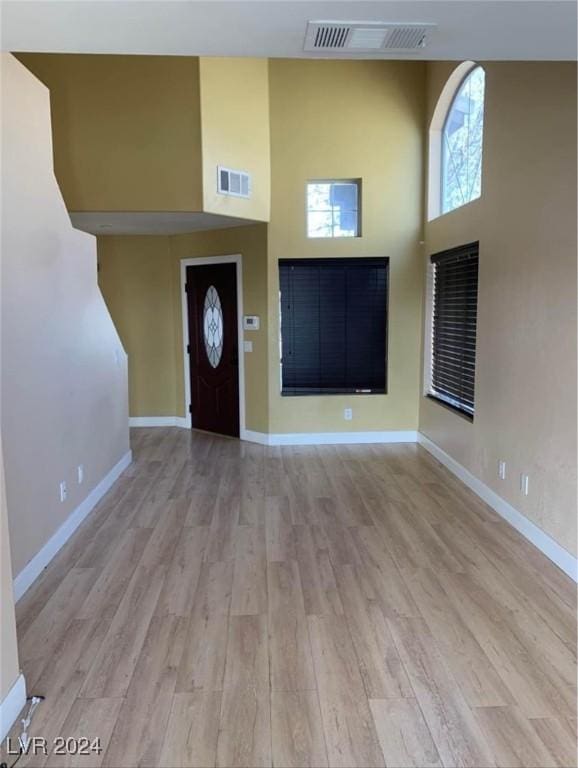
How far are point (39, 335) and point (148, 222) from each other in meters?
2.75

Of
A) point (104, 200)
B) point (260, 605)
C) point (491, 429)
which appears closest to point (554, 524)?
point (491, 429)

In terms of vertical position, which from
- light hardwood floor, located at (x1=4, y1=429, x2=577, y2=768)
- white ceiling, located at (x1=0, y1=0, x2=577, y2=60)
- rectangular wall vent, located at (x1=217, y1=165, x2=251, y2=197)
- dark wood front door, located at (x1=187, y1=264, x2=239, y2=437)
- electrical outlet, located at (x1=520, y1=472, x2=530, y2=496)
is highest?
rectangular wall vent, located at (x1=217, y1=165, x2=251, y2=197)

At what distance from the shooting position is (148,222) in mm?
5500

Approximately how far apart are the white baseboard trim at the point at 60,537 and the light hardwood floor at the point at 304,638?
0.06m

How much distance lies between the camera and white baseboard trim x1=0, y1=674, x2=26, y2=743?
1.86 metres

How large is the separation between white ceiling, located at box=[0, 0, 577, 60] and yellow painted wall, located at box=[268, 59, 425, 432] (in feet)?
11.5

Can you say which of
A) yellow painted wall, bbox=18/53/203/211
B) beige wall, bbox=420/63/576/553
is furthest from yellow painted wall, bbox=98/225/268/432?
beige wall, bbox=420/63/576/553

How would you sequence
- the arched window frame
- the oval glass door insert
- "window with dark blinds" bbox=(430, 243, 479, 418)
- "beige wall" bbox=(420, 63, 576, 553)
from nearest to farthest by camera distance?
"beige wall" bbox=(420, 63, 576, 553) < "window with dark blinds" bbox=(430, 243, 479, 418) < the arched window frame < the oval glass door insert

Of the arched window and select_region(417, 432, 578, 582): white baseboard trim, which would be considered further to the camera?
the arched window

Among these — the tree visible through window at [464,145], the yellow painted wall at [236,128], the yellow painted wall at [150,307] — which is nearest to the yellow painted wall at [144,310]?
the yellow painted wall at [150,307]

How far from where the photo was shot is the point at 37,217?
3.16 m

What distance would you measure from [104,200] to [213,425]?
2.97 m

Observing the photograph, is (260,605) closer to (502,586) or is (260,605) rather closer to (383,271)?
(502,586)

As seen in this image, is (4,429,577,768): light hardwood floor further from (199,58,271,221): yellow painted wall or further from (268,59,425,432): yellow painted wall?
(199,58,271,221): yellow painted wall
